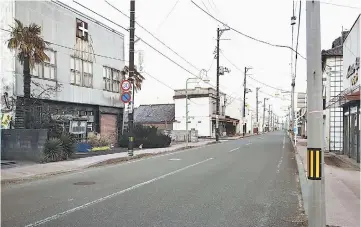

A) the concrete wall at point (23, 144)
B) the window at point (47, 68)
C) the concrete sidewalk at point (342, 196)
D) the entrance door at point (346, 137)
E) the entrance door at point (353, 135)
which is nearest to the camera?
the concrete sidewalk at point (342, 196)

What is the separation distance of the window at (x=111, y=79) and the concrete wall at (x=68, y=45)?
0.40m

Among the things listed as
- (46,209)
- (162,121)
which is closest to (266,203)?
(46,209)

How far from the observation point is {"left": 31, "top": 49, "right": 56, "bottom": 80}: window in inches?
844

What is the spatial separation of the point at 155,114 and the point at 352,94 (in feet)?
161

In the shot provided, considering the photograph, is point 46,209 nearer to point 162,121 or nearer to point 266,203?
point 266,203

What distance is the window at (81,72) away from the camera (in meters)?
24.9

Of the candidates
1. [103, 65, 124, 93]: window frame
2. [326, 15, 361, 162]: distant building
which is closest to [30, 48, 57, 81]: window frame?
[103, 65, 124, 93]: window frame

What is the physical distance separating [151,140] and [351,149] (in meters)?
15.4

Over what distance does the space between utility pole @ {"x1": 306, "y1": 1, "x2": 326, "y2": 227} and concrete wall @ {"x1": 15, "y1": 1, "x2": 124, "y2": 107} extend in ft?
58.6

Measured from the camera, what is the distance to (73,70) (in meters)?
24.9

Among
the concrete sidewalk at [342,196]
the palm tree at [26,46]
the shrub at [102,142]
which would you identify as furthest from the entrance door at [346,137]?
the palm tree at [26,46]

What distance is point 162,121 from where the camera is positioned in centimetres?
5919

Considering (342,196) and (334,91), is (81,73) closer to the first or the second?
(334,91)

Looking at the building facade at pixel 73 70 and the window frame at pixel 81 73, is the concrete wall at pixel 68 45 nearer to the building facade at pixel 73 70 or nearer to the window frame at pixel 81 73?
the building facade at pixel 73 70
